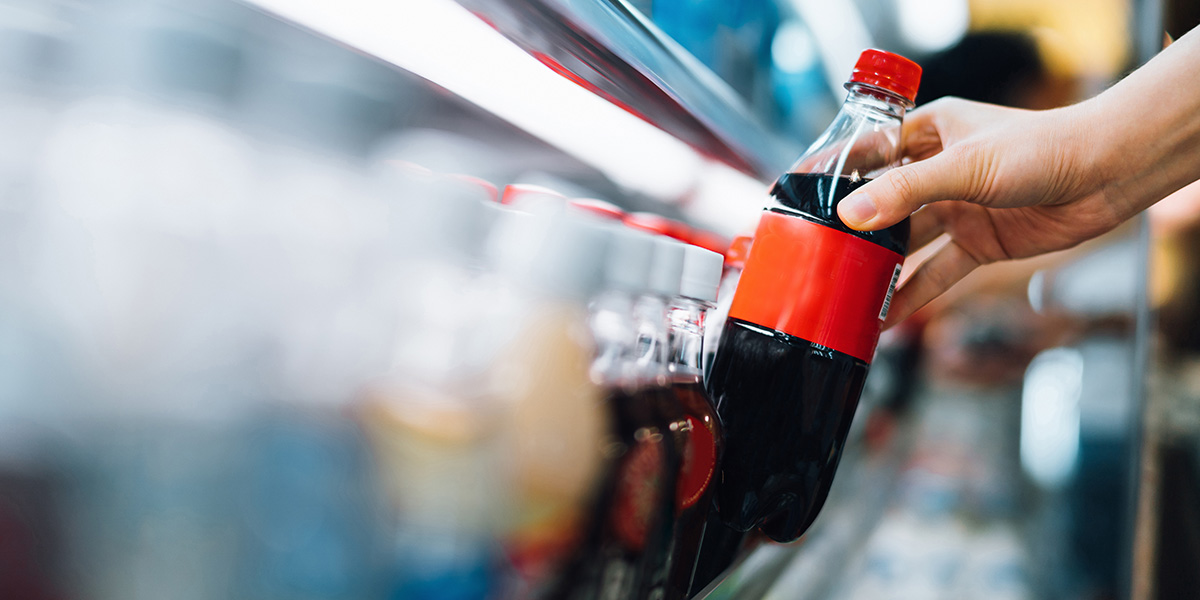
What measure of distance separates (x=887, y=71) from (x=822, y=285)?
23cm

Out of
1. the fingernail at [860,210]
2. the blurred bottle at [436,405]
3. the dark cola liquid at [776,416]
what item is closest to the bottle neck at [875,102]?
the fingernail at [860,210]

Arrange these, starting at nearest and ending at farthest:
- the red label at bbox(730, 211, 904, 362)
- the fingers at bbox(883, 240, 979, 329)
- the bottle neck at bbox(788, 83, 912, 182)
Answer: the red label at bbox(730, 211, 904, 362)
the bottle neck at bbox(788, 83, 912, 182)
the fingers at bbox(883, 240, 979, 329)

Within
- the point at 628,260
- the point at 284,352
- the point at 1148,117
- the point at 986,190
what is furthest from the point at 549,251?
the point at 1148,117

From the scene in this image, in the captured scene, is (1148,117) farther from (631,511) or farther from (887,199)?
(631,511)

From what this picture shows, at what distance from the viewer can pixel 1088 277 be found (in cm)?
244

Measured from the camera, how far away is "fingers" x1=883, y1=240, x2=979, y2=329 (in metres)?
1.05

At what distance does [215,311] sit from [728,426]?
20.0 inches

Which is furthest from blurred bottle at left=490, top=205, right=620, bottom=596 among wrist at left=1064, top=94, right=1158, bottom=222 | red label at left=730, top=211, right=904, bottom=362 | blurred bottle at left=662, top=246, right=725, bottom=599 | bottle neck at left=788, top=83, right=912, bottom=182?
wrist at left=1064, top=94, right=1158, bottom=222

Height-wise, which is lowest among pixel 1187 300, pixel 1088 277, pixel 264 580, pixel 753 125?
pixel 264 580

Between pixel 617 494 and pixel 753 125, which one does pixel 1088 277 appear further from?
pixel 617 494

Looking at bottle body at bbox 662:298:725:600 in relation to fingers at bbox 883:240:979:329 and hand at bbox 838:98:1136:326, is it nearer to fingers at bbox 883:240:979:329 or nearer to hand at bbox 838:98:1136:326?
hand at bbox 838:98:1136:326

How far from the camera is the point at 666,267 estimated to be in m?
0.56

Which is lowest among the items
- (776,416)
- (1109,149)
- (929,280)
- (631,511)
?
(631,511)

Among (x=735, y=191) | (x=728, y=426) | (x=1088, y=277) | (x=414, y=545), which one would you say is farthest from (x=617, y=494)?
(x=1088, y=277)
